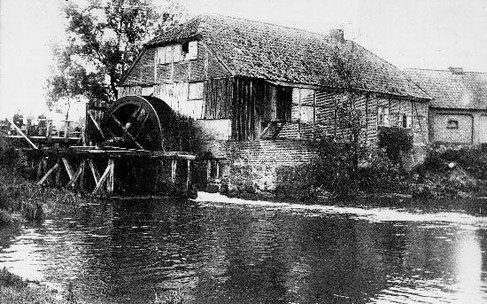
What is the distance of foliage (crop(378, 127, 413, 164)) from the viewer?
99.3ft

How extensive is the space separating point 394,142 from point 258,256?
825 inches

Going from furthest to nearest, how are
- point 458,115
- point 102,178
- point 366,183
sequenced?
point 458,115
point 366,183
point 102,178

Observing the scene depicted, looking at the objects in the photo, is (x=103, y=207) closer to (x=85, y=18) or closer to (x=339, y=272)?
(x=339, y=272)

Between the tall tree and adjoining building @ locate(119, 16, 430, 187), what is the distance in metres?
4.53

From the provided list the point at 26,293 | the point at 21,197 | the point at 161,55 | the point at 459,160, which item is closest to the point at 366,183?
the point at 459,160

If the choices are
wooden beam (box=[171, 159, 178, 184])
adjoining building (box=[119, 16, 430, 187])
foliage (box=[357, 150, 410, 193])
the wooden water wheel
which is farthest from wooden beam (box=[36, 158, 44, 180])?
foliage (box=[357, 150, 410, 193])

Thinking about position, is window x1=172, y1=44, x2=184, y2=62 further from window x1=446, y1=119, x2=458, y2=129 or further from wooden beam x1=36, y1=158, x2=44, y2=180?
window x1=446, y1=119, x2=458, y2=129

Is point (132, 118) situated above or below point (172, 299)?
above

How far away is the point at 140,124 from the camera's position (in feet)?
88.6

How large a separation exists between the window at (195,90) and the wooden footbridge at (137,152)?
3.95 feet

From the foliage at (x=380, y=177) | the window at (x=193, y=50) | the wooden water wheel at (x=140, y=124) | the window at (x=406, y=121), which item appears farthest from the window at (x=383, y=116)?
the wooden water wheel at (x=140, y=124)

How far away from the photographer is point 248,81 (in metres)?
25.5

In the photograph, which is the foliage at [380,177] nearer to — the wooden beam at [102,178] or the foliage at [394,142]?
the foliage at [394,142]

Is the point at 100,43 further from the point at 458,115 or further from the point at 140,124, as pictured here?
the point at 458,115
